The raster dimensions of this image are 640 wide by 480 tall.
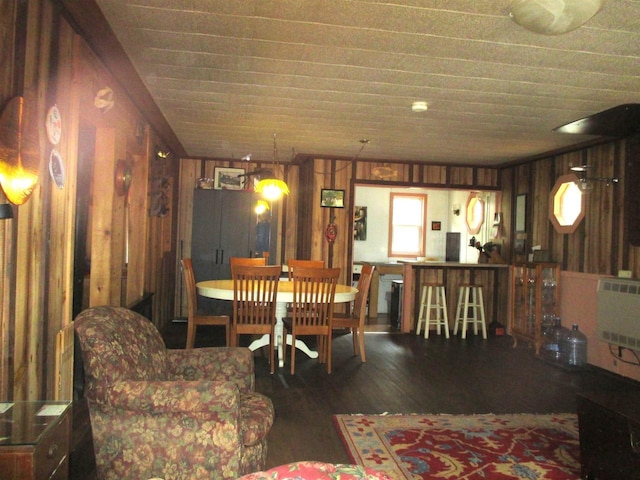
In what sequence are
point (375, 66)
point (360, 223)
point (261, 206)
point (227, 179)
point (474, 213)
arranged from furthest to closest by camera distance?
1. point (360, 223)
2. point (474, 213)
3. point (227, 179)
4. point (261, 206)
5. point (375, 66)

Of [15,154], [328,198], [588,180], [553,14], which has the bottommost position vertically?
[15,154]

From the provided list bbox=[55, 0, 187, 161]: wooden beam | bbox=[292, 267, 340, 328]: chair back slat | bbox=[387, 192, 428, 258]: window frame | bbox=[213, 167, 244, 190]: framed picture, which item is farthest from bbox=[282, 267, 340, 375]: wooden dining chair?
bbox=[387, 192, 428, 258]: window frame

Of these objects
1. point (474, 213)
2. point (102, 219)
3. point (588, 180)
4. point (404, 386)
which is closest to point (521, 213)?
point (588, 180)

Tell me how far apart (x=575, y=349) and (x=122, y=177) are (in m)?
4.59

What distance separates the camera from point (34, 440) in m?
1.50

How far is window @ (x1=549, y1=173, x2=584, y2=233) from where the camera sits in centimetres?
542

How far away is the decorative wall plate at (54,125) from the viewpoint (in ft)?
7.66

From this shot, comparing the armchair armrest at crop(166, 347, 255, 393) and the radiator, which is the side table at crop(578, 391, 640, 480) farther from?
the radiator

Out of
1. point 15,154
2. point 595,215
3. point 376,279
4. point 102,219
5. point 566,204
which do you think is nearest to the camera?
point 15,154

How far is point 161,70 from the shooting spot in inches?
134

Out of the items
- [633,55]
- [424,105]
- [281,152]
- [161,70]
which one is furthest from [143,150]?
[633,55]

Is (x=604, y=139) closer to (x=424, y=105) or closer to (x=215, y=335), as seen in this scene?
(x=424, y=105)

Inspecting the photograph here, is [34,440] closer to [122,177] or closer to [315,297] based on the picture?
[122,177]

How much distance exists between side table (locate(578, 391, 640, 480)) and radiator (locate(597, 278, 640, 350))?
81.9 inches
